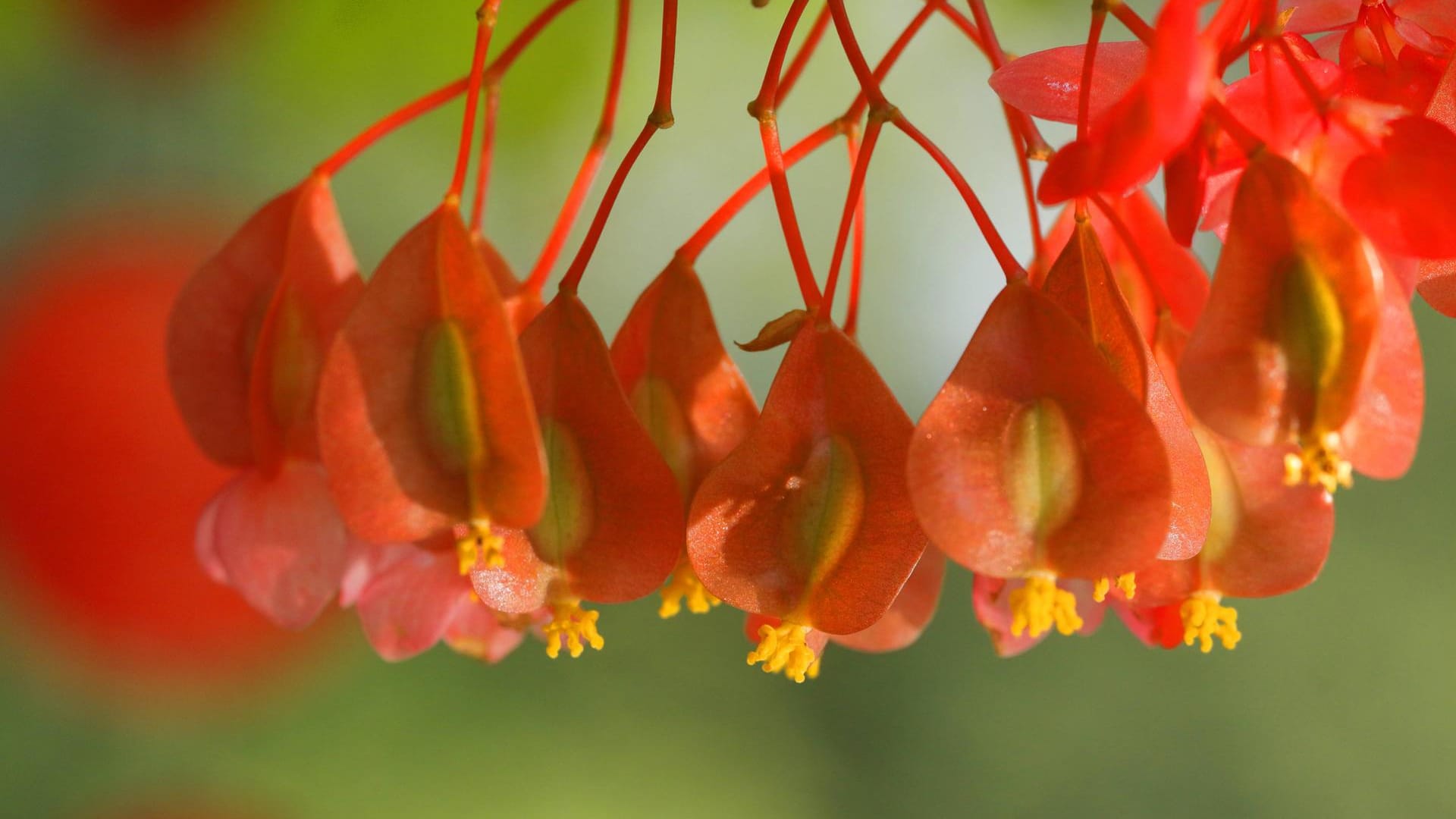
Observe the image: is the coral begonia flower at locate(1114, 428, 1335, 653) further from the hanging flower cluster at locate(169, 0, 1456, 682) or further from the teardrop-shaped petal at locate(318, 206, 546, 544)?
the teardrop-shaped petal at locate(318, 206, 546, 544)

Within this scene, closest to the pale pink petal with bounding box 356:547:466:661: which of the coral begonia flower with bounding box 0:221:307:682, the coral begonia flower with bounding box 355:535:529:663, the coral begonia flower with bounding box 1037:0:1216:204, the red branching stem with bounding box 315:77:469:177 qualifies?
the coral begonia flower with bounding box 355:535:529:663

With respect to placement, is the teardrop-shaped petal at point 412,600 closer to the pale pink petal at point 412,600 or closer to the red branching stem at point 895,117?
the pale pink petal at point 412,600

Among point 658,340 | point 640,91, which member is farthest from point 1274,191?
point 640,91

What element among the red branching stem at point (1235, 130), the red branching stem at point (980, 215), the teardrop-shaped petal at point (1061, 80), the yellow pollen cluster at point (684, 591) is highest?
the teardrop-shaped petal at point (1061, 80)

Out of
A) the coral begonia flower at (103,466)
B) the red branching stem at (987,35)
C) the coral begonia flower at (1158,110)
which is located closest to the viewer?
the coral begonia flower at (1158,110)

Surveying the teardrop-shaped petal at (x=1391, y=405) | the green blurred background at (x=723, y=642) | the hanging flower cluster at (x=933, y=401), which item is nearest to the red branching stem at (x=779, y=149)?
the hanging flower cluster at (x=933, y=401)

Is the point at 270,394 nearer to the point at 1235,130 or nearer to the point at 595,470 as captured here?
the point at 595,470

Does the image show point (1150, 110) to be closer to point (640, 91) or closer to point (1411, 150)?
point (1411, 150)
